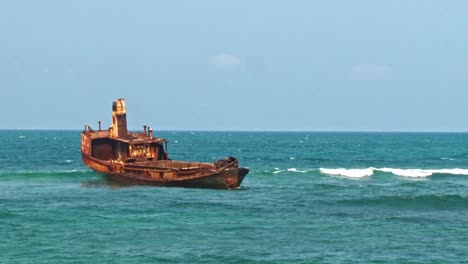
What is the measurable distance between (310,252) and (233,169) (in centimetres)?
2041

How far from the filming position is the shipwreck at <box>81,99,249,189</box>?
50062 mm

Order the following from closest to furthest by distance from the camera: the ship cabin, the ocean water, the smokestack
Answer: the ocean water → the ship cabin → the smokestack

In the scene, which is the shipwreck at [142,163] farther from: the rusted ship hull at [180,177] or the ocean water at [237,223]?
the ocean water at [237,223]

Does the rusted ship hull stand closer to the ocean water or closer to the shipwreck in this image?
the shipwreck

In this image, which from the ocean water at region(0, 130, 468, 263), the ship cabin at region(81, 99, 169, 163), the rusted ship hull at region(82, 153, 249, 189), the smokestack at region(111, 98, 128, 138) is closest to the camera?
the ocean water at region(0, 130, 468, 263)

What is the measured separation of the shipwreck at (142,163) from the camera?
50.1 meters

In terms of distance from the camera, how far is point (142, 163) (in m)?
55.2

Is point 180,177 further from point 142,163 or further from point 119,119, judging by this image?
point 119,119

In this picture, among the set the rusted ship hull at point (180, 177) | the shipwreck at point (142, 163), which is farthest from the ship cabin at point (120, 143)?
the rusted ship hull at point (180, 177)

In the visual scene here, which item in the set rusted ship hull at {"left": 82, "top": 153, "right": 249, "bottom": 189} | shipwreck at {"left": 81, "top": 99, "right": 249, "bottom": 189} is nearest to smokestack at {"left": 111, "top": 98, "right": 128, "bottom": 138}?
shipwreck at {"left": 81, "top": 99, "right": 249, "bottom": 189}

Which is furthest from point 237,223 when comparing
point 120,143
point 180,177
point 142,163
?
point 120,143

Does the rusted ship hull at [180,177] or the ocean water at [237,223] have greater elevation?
the rusted ship hull at [180,177]

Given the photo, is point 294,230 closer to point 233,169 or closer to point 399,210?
point 399,210

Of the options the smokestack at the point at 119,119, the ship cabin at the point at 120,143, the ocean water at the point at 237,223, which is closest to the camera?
the ocean water at the point at 237,223
